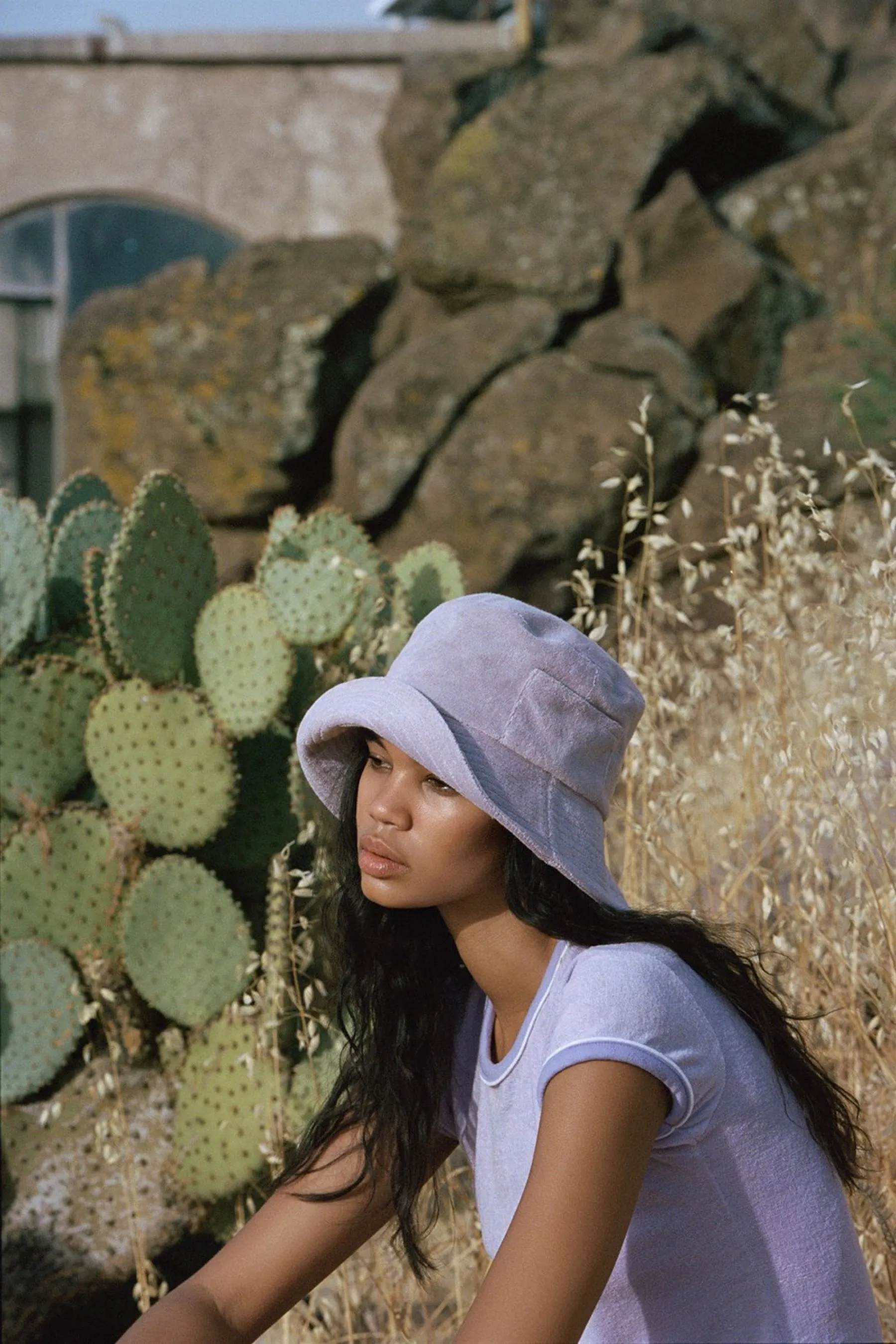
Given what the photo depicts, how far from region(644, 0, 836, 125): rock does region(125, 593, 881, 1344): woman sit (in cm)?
733

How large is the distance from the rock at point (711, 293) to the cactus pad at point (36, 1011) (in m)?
4.69

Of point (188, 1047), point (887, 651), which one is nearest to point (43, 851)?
point (188, 1047)

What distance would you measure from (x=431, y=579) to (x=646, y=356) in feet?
12.5

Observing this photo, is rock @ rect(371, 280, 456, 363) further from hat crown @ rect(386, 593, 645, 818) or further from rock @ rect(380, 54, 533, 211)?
hat crown @ rect(386, 593, 645, 818)

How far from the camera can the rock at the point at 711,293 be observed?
667 cm

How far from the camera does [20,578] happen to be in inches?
115

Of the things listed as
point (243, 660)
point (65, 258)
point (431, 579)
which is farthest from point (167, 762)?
point (65, 258)

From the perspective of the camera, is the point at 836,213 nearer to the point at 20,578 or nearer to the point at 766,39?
the point at 766,39

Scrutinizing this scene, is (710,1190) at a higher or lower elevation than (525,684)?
lower

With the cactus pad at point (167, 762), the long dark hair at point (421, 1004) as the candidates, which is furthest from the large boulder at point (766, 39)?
the long dark hair at point (421, 1004)

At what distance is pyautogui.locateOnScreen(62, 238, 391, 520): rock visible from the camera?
7.11 m

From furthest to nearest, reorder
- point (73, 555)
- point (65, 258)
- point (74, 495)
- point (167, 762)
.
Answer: point (65, 258), point (74, 495), point (73, 555), point (167, 762)

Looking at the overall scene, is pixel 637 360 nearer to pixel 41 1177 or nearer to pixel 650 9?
pixel 650 9

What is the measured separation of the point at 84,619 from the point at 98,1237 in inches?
48.2
